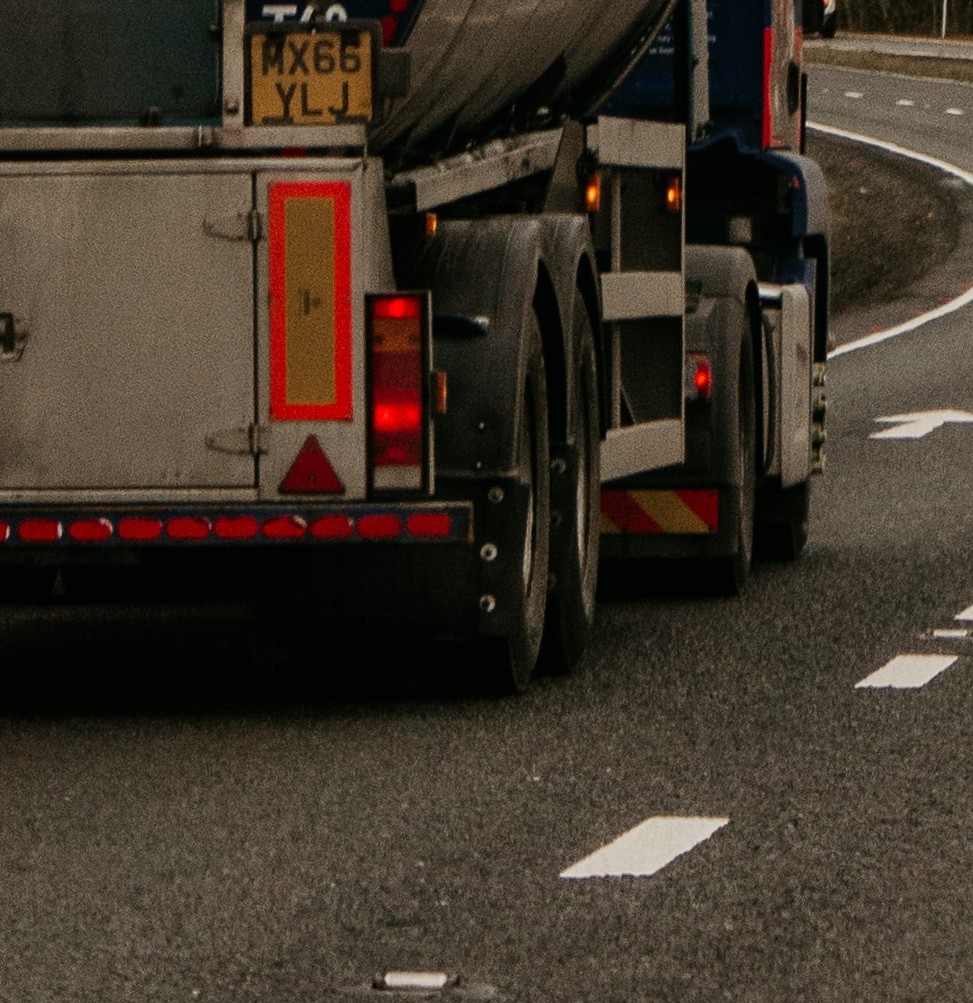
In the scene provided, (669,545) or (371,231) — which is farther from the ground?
(371,231)

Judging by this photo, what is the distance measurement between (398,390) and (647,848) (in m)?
2.01

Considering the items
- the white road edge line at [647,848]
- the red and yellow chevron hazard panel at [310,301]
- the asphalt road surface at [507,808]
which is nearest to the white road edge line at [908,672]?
the asphalt road surface at [507,808]

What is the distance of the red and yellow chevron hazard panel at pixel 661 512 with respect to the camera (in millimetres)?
12695

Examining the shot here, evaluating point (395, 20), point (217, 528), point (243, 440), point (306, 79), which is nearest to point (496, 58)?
point (395, 20)

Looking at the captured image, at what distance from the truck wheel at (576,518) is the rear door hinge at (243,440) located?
4.93 ft

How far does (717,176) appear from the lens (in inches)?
591

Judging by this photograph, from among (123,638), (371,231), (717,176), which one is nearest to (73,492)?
(371,231)

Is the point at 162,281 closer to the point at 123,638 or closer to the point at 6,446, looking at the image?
the point at 6,446

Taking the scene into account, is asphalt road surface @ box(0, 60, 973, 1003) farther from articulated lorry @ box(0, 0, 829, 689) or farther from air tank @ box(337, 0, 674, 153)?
air tank @ box(337, 0, 674, 153)

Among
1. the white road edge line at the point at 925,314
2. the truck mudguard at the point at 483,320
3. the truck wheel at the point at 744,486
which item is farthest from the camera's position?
the white road edge line at the point at 925,314

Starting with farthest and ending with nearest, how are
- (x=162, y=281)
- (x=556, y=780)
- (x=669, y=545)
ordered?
(x=669, y=545)
(x=162, y=281)
(x=556, y=780)

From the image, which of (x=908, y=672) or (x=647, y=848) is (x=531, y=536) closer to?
(x=908, y=672)

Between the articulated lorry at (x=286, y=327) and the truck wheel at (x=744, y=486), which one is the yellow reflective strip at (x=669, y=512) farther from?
the articulated lorry at (x=286, y=327)

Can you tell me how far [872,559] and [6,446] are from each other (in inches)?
214
